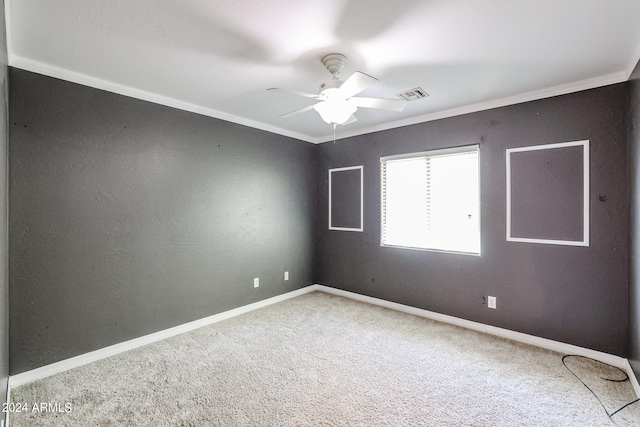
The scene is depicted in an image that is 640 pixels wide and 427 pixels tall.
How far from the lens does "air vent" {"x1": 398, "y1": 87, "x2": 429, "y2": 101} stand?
8.73ft

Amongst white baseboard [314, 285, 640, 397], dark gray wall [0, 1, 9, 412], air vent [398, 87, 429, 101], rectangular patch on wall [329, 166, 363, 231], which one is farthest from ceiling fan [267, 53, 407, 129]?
white baseboard [314, 285, 640, 397]

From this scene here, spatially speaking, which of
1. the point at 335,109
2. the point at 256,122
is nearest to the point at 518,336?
the point at 335,109

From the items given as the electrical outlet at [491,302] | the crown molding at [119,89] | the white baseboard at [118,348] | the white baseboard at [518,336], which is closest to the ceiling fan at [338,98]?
the crown molding at [119,89]

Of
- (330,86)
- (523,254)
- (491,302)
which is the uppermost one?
(330,86)

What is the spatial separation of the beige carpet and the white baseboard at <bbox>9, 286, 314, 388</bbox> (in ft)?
0.28

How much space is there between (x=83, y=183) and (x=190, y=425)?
2.07 metres

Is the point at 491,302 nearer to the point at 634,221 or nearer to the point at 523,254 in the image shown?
the point at 523,254

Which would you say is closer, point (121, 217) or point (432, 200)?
point (121, 217)

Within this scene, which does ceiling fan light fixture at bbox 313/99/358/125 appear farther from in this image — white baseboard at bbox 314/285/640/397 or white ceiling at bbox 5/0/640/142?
white baseboard at bbox 314/285/640/397

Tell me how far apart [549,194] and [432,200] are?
110 cm

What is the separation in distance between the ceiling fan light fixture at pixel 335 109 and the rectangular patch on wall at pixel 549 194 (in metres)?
1.85

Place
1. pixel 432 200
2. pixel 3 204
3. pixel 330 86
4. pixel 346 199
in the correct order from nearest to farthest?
pixel 3 204 < pixel 330 86 < pixel 432 200 < pixel 346 199

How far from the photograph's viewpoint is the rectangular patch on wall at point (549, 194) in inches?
98.0

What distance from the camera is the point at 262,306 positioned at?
3738 mm
